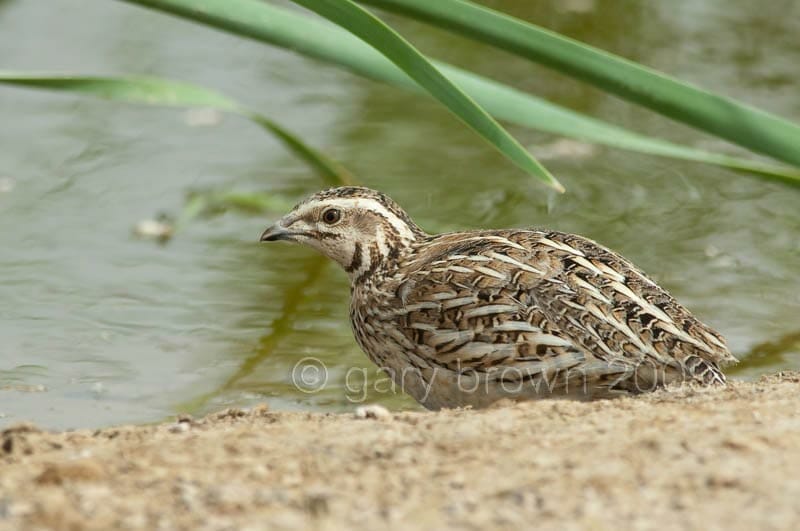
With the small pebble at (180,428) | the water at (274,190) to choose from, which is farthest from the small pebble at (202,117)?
the small pebble at (180,428)

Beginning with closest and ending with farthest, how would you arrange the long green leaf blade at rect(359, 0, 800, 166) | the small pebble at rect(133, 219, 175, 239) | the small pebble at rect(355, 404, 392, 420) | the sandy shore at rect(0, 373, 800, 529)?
the sandy shore at rect(0, 373, 800, 529)
the small pebble at rect(355, 404, 392, 420)
the long green leaf blade at rect(359, 0, 800, 166)
the small pebble at rect(133, 219, 175, 239)

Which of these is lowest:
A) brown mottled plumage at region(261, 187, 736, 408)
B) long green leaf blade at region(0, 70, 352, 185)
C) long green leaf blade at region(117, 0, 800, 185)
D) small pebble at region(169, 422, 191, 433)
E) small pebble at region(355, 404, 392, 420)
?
small pebble at region(169, 422, 191, 433)

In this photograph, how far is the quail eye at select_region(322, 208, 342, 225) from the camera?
738 cm

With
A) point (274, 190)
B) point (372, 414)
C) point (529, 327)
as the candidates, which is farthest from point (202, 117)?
point (372, 414)

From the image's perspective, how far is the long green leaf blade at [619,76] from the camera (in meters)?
6.64

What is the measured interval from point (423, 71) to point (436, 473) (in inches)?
83.5

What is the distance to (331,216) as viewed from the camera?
7398mm

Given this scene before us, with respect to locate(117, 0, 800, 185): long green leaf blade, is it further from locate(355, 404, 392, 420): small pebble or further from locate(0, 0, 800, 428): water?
locate(355, 404, 392, 420): small pebble

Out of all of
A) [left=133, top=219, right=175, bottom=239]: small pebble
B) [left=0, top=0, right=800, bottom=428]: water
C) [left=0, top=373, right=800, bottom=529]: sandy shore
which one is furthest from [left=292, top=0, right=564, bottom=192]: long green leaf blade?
[left=133, top=219, right=175, bottom=239]: small pebble

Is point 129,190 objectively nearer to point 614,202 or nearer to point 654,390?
point 614,202

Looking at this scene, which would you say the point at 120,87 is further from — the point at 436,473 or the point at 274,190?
the point at 436,473

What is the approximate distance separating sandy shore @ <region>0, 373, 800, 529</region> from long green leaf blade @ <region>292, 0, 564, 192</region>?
121 centimetres

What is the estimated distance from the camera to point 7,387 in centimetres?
755

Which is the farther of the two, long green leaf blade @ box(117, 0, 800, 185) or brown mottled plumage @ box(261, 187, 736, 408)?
long green leaf blade @ box(117, 0, 800, 185)
